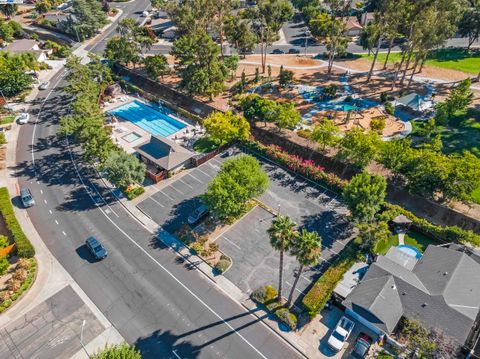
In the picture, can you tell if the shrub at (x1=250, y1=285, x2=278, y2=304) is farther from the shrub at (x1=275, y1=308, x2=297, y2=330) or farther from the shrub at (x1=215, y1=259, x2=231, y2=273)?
the shrub at (x1=215, y1=259, x2=231, y2=273)

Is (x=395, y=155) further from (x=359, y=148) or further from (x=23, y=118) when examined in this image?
(x=23, y=118)

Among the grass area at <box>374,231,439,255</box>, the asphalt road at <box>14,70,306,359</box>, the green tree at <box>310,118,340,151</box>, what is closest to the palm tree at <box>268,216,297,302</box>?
the asphalt road at <box>14,70,306,359</box>

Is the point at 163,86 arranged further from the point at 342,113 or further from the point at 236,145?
the point at 342,113

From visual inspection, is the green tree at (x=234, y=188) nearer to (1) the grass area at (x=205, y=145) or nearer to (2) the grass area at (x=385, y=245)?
(1) the grass area at (x=205, y=145)

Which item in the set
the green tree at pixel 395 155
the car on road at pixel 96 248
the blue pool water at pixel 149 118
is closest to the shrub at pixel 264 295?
the car on road at pixel 96 248

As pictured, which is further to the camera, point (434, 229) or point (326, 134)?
point (326, 134)

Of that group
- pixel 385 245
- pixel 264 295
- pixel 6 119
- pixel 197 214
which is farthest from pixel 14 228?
pixel 385 245
